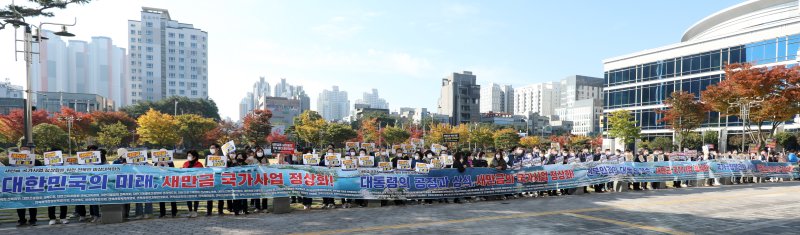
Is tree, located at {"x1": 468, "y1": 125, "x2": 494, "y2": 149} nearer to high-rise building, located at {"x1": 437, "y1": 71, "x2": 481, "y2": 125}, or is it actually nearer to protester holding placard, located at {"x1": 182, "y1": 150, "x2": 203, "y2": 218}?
protester holding placard, located at {"x1": 182, "y1": 150, "x2": 203, "y2": 218}

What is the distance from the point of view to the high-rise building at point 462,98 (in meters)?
137

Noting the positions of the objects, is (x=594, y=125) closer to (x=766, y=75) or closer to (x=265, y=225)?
(x=766, y=75)

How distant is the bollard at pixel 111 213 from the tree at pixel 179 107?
3614 inches

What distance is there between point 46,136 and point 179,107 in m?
64.1

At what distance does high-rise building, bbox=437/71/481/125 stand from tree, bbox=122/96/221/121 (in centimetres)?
6626

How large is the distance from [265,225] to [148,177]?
8.95 ft

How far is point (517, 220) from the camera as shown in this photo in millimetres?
10047

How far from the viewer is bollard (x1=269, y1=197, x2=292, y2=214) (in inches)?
424

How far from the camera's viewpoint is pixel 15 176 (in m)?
8.72

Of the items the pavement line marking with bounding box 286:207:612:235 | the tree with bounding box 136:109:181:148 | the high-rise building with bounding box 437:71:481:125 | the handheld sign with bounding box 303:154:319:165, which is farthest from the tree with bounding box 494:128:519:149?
the handheld sign with bounding box 303:154:319:165

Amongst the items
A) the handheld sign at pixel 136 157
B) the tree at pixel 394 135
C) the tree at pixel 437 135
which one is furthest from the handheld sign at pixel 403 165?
the tree at pixel 437 135

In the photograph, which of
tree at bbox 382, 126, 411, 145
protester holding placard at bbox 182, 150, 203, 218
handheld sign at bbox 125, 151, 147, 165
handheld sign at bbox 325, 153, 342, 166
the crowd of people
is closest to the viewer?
the crowd of people

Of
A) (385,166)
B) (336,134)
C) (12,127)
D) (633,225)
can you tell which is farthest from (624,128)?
(12,127)

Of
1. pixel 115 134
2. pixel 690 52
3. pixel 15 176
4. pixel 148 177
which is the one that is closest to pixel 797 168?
pixel 148 177
